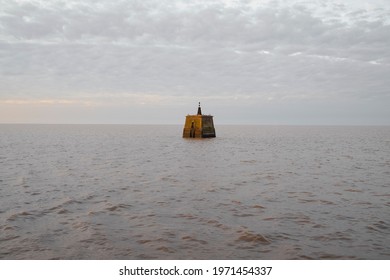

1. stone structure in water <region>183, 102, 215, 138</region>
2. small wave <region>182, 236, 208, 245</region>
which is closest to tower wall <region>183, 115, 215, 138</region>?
stone structure in water <region>183, 102, 215, 138</region>

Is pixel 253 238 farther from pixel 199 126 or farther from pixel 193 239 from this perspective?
pixel 199 126

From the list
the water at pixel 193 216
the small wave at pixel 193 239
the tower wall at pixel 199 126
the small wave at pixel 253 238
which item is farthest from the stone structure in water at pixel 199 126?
the small wave at pixel 193 239

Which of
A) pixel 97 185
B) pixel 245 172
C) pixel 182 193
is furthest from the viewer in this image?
pixel 245 172

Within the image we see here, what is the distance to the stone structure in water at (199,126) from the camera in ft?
186

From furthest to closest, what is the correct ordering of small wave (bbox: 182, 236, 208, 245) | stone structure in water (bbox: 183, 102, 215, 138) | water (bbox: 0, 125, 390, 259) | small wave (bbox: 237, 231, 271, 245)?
stone structure in water (bbox: 183, 102, 215, 138) < small wave (bbox: 237, 231, 271, 245) < small wave (bbox: 182, 236, 208, 245) < water (bbox: 0, 125, 390, 259)

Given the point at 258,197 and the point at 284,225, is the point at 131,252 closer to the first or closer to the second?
the point at 284,225

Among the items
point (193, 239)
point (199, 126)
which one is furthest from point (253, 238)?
point (199, 126)

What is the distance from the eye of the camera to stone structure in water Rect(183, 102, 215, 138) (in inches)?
2230

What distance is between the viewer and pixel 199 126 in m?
56.8

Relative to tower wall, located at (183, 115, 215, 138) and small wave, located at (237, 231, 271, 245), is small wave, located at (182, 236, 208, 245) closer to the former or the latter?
small wave, located at (237, 231, 271, 245)

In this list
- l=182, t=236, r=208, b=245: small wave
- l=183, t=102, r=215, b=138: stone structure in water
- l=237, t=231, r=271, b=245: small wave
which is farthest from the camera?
l=183, t=102, r=215, b=138: stone structure in water

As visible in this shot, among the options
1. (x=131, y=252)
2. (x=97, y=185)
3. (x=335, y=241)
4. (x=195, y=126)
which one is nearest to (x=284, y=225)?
(x=335, y=241)

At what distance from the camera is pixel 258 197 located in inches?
601
